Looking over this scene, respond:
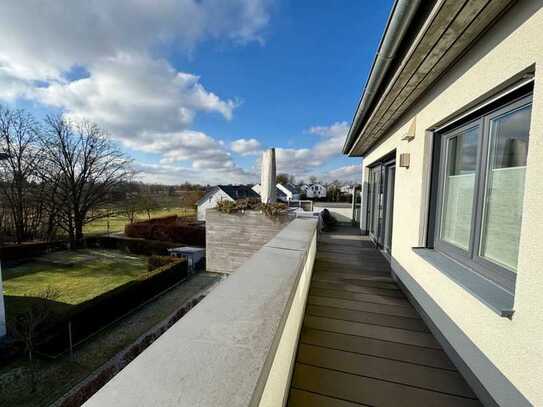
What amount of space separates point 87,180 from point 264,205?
A: 17.1 metres

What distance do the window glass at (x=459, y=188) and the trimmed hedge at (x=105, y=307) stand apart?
325 inches

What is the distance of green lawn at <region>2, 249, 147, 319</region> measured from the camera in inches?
355

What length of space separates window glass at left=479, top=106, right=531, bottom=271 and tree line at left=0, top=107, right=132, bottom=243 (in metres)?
21.1

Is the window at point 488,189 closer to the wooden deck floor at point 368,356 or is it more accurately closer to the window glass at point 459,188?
the window glass at point 459,188

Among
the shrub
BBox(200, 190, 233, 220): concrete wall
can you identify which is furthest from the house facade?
BBox(200, 190, 233, 220): concrete wall

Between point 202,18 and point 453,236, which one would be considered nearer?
point 453,236

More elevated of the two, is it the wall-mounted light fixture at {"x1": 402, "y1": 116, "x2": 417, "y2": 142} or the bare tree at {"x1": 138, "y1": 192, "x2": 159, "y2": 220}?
the wall-mounted light fixture at {"x1": 402, "y1": 116, "x2": 417, "y2": 142}

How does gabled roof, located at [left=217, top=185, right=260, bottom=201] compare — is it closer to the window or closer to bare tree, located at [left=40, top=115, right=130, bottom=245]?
bare tree, located at [left=40, top=115, right=130, bottom=245]

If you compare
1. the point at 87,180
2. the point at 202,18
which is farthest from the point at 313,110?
the point at 87,180

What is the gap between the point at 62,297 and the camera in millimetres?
9039

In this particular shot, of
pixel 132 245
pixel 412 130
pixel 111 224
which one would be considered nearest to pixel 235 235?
pixel 412 130

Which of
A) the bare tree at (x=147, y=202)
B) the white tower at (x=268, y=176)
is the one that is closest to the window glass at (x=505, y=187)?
the white tower at (x=268, y=176)

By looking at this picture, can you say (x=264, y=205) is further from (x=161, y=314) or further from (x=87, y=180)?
(x=87, y=180)

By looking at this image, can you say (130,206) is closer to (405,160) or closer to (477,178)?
(405,160)
